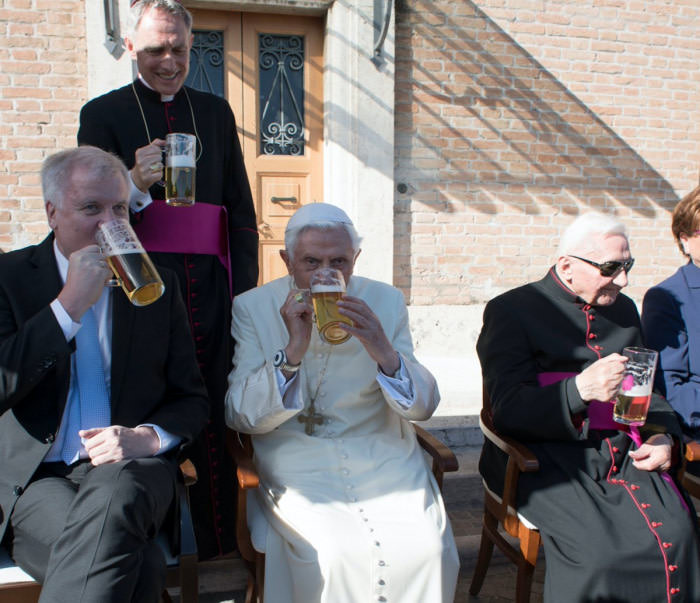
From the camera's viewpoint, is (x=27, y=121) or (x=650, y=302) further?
(x=27, y=121)

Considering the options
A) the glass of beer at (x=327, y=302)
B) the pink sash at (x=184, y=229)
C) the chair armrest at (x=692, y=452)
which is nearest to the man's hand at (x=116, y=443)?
the glass of beer at (x=327, y=302)

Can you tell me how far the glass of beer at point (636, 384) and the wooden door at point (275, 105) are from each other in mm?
4122

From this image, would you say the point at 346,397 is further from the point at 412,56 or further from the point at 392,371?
the point at 412,56

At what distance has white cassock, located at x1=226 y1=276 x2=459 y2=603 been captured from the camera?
2.04 meters

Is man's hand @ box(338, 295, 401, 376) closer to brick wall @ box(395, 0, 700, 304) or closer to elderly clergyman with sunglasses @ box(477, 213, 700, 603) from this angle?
elderly clergyman with sunglasses @ box(477, 213, 700, 603)

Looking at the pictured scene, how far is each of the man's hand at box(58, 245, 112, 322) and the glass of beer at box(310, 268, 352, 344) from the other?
66cm

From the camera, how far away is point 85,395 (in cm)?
211

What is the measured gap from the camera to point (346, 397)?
2.53 meters

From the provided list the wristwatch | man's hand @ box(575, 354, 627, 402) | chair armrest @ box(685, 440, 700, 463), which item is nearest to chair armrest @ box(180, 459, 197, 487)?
the wristwatch

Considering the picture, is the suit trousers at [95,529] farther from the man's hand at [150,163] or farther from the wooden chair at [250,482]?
the man's hand at [150,163]

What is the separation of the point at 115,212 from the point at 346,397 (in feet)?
3.62

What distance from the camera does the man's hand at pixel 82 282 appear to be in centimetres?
186

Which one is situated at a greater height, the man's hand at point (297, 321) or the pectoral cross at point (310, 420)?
the man's hand at point (297, 321)

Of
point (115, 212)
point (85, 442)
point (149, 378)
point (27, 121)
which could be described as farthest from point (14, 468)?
point (27, 121)
